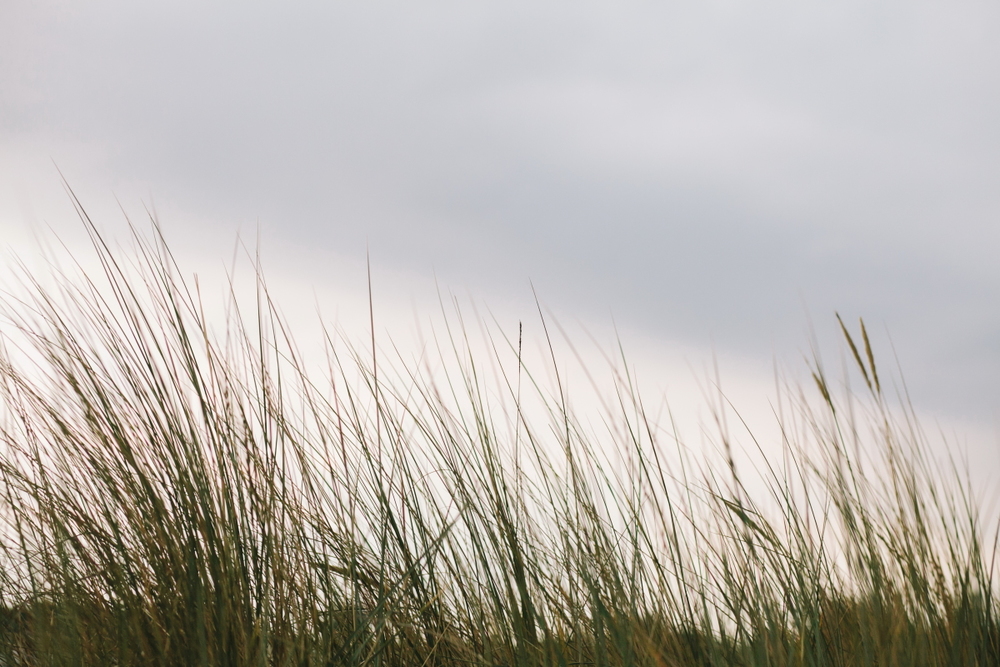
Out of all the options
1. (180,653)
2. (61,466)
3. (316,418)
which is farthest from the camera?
(316,418)

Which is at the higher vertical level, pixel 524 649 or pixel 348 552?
pixel 348 552

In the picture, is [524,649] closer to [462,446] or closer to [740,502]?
[462,446]

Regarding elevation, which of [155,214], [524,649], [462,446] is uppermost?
[155,214]

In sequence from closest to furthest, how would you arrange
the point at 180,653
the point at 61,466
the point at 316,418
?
the point at 180,653 < the point at 61,466 < the point at 316,418

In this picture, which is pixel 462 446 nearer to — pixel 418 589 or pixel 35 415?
pixel 418 589

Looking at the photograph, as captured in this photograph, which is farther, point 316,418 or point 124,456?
point 316,418

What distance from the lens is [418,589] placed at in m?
1.55

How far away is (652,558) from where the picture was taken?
1.58 m

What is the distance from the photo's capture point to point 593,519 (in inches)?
62.3

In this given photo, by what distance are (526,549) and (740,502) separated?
0.48 m

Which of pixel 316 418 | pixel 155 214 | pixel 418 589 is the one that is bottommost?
pixel 418 589

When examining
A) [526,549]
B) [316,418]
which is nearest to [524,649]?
[526,549]

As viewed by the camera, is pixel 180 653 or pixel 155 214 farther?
pixel 155 214

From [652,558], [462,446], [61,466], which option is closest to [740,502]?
[652,558]
